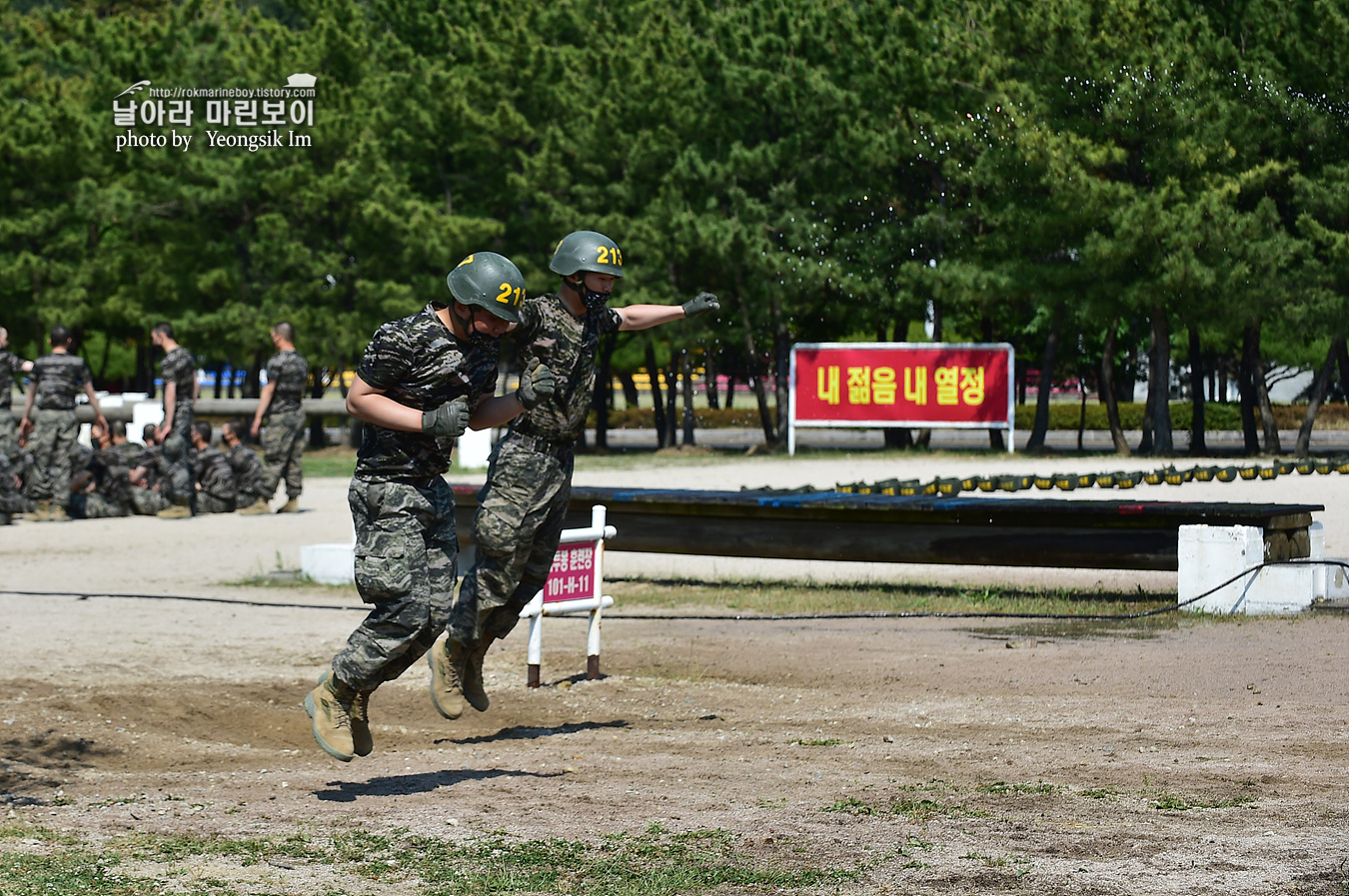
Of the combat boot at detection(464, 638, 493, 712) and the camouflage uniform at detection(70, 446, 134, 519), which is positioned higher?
the camouflage uniform at detection(70, 446, 134, 519)

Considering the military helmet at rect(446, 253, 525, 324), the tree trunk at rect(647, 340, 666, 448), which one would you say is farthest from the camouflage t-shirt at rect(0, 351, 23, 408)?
the tree trunk at rect(647, 340, 666, 448)

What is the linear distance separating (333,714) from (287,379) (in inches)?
528

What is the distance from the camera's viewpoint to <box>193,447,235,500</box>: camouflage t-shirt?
1998cm

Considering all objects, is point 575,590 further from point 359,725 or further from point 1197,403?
point 1197,403

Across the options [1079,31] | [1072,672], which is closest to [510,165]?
[1079,31]

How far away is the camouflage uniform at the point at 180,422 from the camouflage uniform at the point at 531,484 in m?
13.1

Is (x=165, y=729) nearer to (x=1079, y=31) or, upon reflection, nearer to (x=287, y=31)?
(x=1079, y=31)

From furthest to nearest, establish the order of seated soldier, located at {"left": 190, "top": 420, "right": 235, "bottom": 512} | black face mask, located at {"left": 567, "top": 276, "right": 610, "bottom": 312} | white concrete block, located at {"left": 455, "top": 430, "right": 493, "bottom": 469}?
white concrete block, located at {"left": 455, "top": 430, "right": 493, "bottom": 469} → seated soldier, located at {"left": 190, "top": 420, "right": 235, "bottom": 512} → black face mask, located at {"left": 567, "top": 276, "right": 610, "bottom": 312}

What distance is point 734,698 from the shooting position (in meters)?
8.47

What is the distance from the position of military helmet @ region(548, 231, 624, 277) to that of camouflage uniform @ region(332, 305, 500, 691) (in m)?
1.17

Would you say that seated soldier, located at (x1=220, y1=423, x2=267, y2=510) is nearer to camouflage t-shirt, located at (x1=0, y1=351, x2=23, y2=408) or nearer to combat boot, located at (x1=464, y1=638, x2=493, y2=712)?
camouflage t-shirt, located at (x1=0, y1=351, x2=23, y2=408)

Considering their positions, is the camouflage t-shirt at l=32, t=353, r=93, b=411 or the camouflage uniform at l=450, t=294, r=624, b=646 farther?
the camouflage t-shirt at l=32, t=353, r=93, b=411

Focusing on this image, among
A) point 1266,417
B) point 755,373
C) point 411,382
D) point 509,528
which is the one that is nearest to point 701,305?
point 509,528

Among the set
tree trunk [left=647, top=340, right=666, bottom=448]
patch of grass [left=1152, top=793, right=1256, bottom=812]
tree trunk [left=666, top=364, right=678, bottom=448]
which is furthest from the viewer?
tree trunk [left=666, top=364, right=678, bottom=448]
